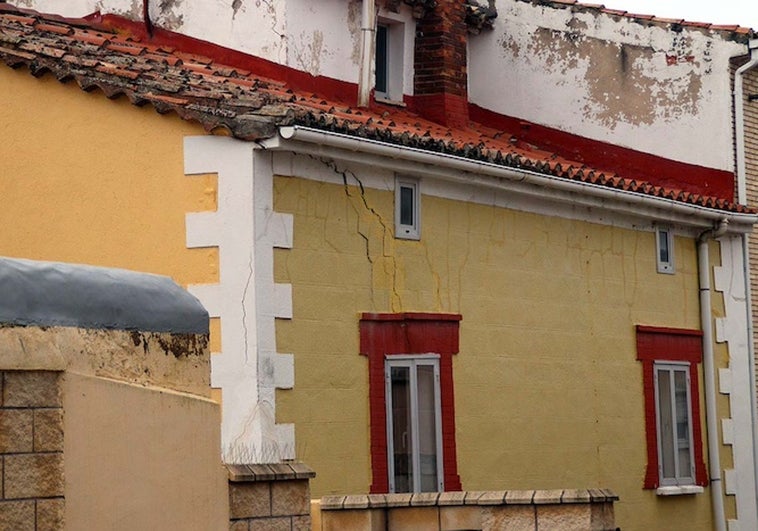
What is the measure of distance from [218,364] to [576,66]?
8.41 metres

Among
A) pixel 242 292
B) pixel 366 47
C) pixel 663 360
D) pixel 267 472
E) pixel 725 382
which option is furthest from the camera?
pixel 725 382

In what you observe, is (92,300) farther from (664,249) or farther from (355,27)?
(664,249)

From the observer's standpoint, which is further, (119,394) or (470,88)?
(470,88)

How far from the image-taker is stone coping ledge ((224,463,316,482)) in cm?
843

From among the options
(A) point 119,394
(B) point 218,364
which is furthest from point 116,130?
(A) point 119,394

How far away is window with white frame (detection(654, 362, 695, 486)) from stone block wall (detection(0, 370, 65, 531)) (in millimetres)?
10911

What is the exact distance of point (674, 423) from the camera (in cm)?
1758

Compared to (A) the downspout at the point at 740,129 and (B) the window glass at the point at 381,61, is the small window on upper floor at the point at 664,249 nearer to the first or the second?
(A) the downspout at the point at 740,129

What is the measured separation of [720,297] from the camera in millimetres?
18422

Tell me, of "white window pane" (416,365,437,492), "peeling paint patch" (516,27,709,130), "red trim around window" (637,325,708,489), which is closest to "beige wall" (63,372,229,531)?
"white window pane" (416,365,437,492)

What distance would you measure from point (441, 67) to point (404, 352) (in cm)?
524

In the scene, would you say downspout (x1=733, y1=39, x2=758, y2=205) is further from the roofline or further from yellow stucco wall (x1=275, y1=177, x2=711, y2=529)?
yellow stucco wall (x1=275, y1=177, x2=711, y2=529)

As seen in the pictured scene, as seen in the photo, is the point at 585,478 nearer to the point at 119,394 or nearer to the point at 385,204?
the point at 385,204

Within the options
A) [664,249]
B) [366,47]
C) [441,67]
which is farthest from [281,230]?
[664,249]
